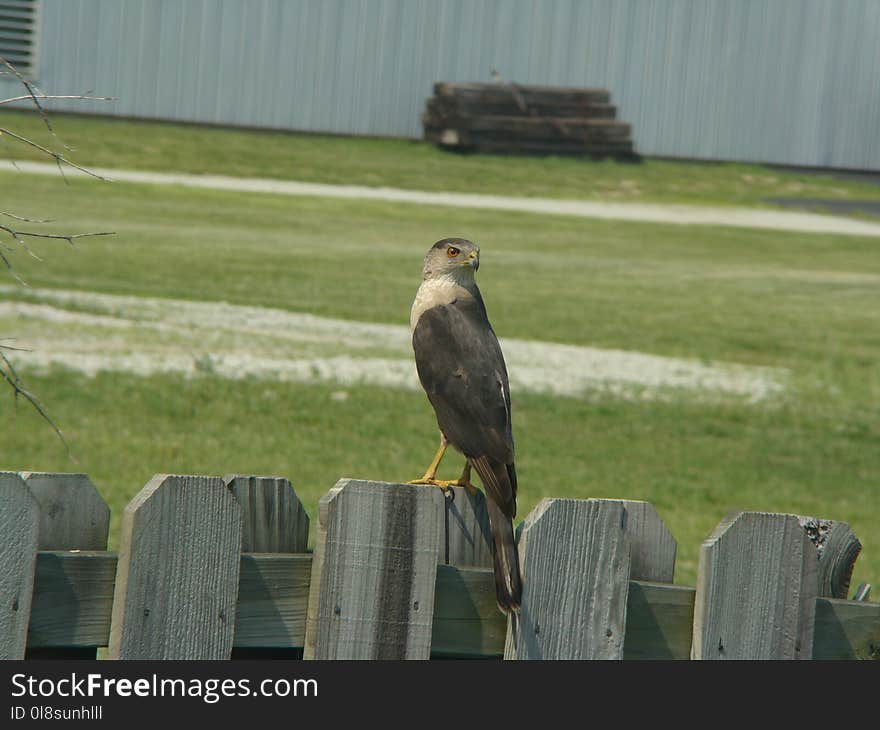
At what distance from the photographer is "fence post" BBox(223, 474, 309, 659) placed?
2.66m

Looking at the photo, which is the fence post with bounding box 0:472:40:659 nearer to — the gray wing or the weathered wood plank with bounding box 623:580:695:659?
the gray wing

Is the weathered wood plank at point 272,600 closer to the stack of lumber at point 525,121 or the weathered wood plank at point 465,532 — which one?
the weathered wood plank at point 465,532

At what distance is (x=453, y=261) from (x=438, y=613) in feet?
3.82

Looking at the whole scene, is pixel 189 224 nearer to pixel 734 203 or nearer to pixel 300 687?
pixel 734 203

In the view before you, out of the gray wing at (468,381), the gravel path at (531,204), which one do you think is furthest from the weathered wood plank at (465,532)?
the gravel path at (531,204)

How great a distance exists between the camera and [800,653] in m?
2.93

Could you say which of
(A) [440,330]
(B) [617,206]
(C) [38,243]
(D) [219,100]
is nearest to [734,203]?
(B) [617,206]

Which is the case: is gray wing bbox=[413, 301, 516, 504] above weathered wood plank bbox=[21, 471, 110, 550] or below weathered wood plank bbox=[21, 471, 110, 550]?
above

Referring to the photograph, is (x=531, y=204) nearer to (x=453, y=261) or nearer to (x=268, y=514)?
(x=453, y=261)

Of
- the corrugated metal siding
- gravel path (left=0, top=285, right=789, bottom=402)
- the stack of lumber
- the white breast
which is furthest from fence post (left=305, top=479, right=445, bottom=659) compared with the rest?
the stack of lumber

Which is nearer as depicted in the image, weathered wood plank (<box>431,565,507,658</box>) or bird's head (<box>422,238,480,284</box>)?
weathered wood plank (<box>431,565,507,658</box>)

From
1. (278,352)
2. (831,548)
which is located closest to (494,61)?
(278,352)

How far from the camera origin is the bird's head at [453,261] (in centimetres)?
360

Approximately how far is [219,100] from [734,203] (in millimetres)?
11309
